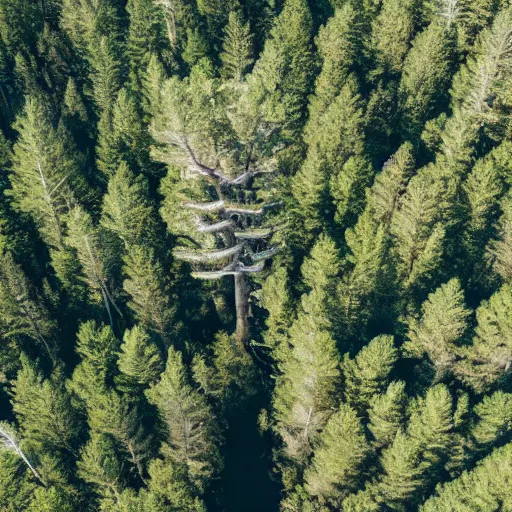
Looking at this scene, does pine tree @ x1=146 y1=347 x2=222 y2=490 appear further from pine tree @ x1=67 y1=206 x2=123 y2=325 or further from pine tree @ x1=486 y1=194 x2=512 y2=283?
pine tree @ x1=486 y1=194 x2=512 y2=283

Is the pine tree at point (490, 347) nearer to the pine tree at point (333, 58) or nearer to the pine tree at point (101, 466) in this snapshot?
the pine tree at point (333, 58)

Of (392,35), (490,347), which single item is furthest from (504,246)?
(392,35)

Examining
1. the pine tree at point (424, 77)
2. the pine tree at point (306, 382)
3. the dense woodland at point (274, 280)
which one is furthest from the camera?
the pine tree at point (424, 77)

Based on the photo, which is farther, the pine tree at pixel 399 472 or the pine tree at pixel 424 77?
the pine tree at pixel 424 77

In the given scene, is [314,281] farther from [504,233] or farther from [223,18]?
[223,18]

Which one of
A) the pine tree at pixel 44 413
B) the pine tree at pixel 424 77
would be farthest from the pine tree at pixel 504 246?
the pine tree at pixel 44 413

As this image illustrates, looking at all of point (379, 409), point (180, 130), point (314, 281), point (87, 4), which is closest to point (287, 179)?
point (314, 281)

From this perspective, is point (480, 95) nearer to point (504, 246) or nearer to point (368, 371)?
point (504, 246)
